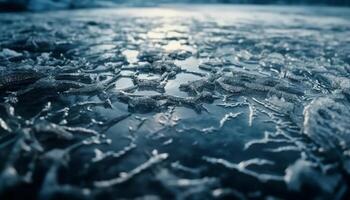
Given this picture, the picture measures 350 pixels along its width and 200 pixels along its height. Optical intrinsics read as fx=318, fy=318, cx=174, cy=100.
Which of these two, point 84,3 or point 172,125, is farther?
point 84,3

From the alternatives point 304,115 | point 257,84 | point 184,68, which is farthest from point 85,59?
point 304,115

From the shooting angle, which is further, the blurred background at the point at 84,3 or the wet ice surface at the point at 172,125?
the blurred background at the point at 84,3

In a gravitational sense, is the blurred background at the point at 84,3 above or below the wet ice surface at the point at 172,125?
above

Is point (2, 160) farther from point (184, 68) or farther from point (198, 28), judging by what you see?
point (198, 28)

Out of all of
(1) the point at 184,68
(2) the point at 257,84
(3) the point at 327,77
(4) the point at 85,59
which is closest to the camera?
(2) the point at 257,84

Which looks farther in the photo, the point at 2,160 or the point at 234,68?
the point at 234,68

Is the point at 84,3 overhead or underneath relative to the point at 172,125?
A: overhead

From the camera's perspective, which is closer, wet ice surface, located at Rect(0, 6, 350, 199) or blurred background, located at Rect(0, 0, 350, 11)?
wet ice surface, located at Rect(0, 6, 350, 199)

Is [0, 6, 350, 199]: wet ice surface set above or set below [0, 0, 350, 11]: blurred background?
below
